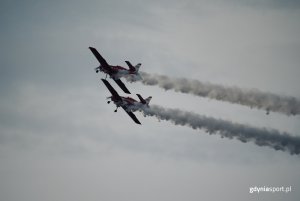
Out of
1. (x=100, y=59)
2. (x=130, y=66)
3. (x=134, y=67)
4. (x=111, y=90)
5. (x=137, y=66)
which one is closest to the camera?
(x=130, y=66)

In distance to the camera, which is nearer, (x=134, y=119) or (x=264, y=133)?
(x=264, y=133)

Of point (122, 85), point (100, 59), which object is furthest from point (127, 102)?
point (100, 59)

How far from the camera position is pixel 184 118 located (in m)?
78.5

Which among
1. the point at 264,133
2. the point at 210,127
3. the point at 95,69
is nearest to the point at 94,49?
the point at 95,69

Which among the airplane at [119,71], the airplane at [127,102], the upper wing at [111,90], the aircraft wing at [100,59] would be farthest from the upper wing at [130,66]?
the upper wing at [111,90]

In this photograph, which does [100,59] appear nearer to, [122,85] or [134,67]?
[122,85]

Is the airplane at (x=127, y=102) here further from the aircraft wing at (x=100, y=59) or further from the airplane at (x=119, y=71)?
the aircraft wing at (x=100, y=59)

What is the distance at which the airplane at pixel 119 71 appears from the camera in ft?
262

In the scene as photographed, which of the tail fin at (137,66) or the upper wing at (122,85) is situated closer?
the tail fin at (137,66)

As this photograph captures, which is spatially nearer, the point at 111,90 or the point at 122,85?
the point at 122,85

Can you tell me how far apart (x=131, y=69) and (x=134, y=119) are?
1036 centimetres

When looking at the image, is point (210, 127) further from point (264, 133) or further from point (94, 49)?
point (94, 49)

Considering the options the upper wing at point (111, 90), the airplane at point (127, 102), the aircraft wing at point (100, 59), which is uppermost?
the aircraft wing at point (100, 59)

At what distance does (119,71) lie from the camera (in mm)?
80750
